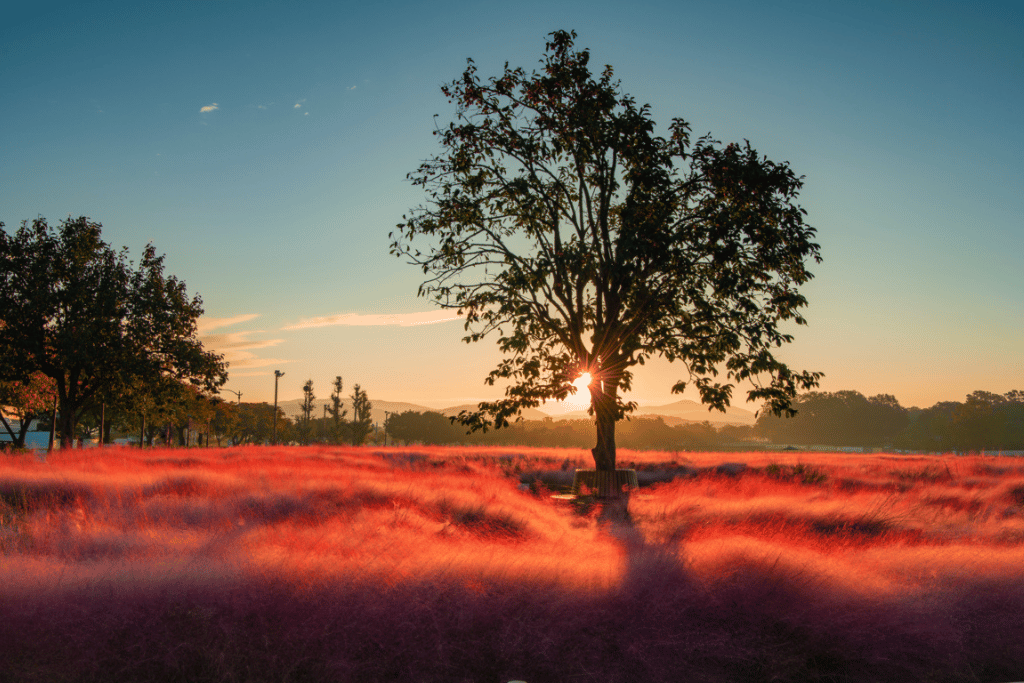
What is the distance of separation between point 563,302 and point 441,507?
286 inches

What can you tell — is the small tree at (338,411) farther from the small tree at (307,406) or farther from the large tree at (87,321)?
the large tree at (87,321)

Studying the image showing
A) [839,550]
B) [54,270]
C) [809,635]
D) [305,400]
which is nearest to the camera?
[809,635]

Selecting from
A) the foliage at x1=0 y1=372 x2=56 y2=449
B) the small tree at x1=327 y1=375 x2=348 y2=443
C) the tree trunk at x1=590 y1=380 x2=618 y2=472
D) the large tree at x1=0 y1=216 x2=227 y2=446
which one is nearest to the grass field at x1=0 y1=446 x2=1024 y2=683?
the tree trunk at x1=590 y1=380 x2=618 y2=472

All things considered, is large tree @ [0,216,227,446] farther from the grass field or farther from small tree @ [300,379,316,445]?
small tree @ [300,379,316,445]

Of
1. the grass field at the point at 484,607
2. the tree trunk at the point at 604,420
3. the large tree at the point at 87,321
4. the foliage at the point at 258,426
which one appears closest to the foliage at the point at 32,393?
the large tree at the point at 87,321

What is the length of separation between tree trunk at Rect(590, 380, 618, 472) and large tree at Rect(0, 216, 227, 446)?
67.9 feet

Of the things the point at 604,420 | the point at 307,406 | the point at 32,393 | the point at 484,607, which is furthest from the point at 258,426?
the point at 484,607

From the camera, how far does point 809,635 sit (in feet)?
17.3

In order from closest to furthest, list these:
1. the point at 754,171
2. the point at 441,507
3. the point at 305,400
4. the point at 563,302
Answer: the point at 441,507
the point at 754,171
the point at 563,302
the point at 305,400

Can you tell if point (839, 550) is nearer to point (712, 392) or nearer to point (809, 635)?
point (809, 635)

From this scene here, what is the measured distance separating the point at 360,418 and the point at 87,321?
267ft

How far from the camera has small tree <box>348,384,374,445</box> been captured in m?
99.8

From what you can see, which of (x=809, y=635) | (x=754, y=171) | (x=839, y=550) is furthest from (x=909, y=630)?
(x=754, y=171)

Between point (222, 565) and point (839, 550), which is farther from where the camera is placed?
point (839, 550)
